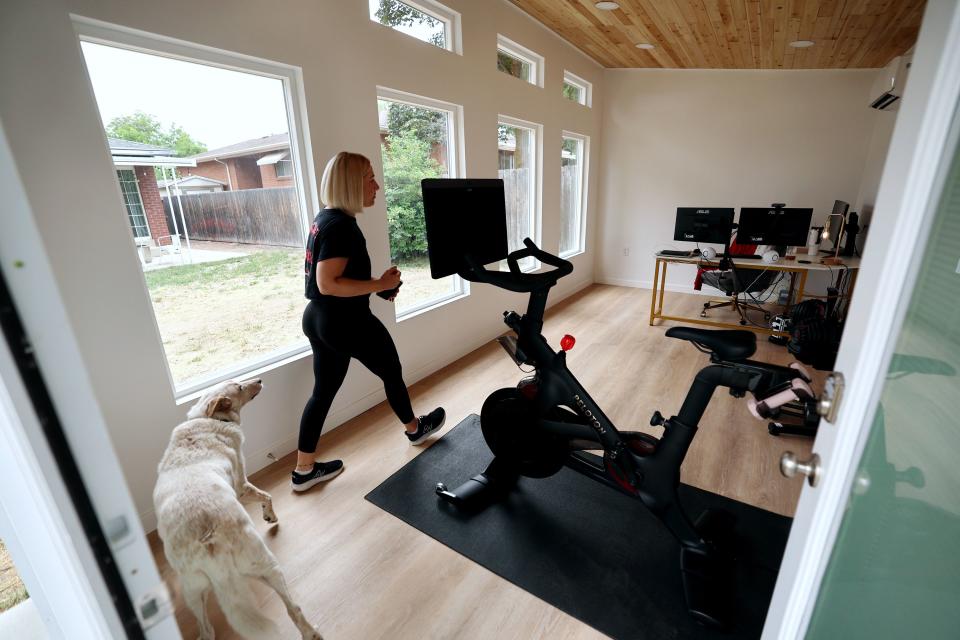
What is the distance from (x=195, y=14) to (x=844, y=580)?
9.18ft

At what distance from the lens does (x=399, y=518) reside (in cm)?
202

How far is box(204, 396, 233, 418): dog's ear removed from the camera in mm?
1673

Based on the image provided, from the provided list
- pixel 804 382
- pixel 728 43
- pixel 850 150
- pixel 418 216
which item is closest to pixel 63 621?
pixel 804 382

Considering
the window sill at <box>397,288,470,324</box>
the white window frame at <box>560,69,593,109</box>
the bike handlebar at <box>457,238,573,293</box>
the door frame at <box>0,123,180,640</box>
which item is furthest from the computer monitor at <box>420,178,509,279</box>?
the white window frame at <box>560,69,593,109</box>

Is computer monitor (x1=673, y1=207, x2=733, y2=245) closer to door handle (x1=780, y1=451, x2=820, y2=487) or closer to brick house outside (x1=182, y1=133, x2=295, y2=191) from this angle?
brick house outside (x1=182, y1=133, x2=295, y2=191)

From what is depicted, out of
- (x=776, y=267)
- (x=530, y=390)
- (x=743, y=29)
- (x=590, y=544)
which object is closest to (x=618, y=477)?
(x=590, y=544)

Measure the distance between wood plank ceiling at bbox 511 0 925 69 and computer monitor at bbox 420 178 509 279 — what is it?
2.95 meters

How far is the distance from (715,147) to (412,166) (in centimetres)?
439

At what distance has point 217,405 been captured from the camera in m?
1.69

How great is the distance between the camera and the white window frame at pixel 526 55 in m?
3.93

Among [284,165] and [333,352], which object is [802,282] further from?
[284,165]

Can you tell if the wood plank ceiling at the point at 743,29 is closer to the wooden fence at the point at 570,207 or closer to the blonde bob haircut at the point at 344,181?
the wooden fence at the point at 570,207

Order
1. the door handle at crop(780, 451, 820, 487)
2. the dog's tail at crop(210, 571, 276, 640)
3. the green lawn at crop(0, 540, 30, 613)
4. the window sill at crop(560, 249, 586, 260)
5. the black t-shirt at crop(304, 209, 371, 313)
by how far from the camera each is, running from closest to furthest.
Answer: the door handle at crop(780, 451, 820, 487) < the dog's tail at crop(210, 571, 276, 640) < the green lawn at crop(0, 540, 30, 613) < the black t-shirt at crop(304, 209, 371, 313) < the window sill at crop(560, 249, 586, 260)

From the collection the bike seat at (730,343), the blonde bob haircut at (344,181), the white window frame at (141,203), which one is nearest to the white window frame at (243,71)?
the white window frame at (141,203)
